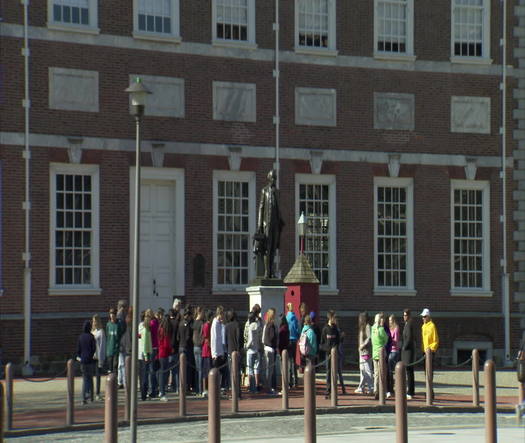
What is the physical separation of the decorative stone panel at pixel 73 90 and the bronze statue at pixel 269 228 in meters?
5.31

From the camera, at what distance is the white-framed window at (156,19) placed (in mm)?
32031

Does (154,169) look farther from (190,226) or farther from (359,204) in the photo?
(359,204)

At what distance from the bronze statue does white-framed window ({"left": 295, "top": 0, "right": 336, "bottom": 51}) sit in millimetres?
6868

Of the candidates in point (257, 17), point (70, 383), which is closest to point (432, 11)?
point (257, 17)

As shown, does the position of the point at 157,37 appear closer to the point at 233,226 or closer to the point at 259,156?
the point at 259,156

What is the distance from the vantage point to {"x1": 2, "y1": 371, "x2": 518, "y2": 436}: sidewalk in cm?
2112

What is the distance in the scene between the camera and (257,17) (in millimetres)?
33719

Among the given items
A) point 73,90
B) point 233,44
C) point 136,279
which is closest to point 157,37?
point 233,44

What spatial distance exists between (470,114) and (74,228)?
11.4 metres

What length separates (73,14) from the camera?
31.2 meters

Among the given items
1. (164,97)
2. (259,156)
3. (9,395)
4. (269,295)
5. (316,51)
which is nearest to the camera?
(9,395)

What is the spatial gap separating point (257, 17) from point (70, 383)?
15933mm

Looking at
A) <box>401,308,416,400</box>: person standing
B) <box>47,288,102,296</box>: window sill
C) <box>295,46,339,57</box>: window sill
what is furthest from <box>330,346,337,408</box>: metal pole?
<box>295,46,339,57</box>: window sill

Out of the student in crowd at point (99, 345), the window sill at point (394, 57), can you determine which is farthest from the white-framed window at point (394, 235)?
the student in crowd at point (99, 345)
